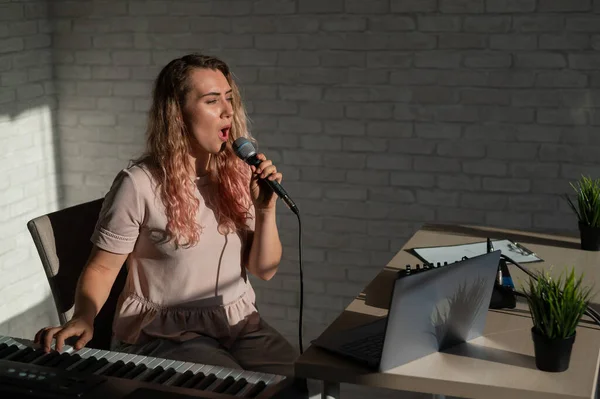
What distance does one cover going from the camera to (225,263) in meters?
2.48

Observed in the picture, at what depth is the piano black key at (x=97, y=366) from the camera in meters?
1.87

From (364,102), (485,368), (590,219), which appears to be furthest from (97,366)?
(364,102)

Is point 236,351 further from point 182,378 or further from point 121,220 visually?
point 182,378

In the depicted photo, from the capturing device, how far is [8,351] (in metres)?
1.94

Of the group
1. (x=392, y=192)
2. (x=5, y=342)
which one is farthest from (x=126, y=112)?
(x=5, y=342)

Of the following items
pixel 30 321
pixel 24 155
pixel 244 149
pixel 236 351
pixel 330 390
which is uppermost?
pixel 244 149

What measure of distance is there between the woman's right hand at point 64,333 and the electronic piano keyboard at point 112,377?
0.02 meters

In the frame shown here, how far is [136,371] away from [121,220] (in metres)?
0.59

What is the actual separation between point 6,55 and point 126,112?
0.62 m

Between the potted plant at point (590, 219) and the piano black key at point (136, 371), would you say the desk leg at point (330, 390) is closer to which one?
the piano black key at point (136, 371)

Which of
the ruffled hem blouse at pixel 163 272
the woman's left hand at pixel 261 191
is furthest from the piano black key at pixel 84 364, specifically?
the woman's left hand at pixel 261 191

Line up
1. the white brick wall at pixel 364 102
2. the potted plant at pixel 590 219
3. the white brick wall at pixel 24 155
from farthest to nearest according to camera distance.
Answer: the white brick wall at pixel 24 155 < the white brick wall at pixel 364 102 < the potted plant at pixel 590 219

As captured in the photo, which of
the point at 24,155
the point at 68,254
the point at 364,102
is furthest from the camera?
the point at 24,155

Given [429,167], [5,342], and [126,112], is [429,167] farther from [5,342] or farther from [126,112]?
[5,342]
